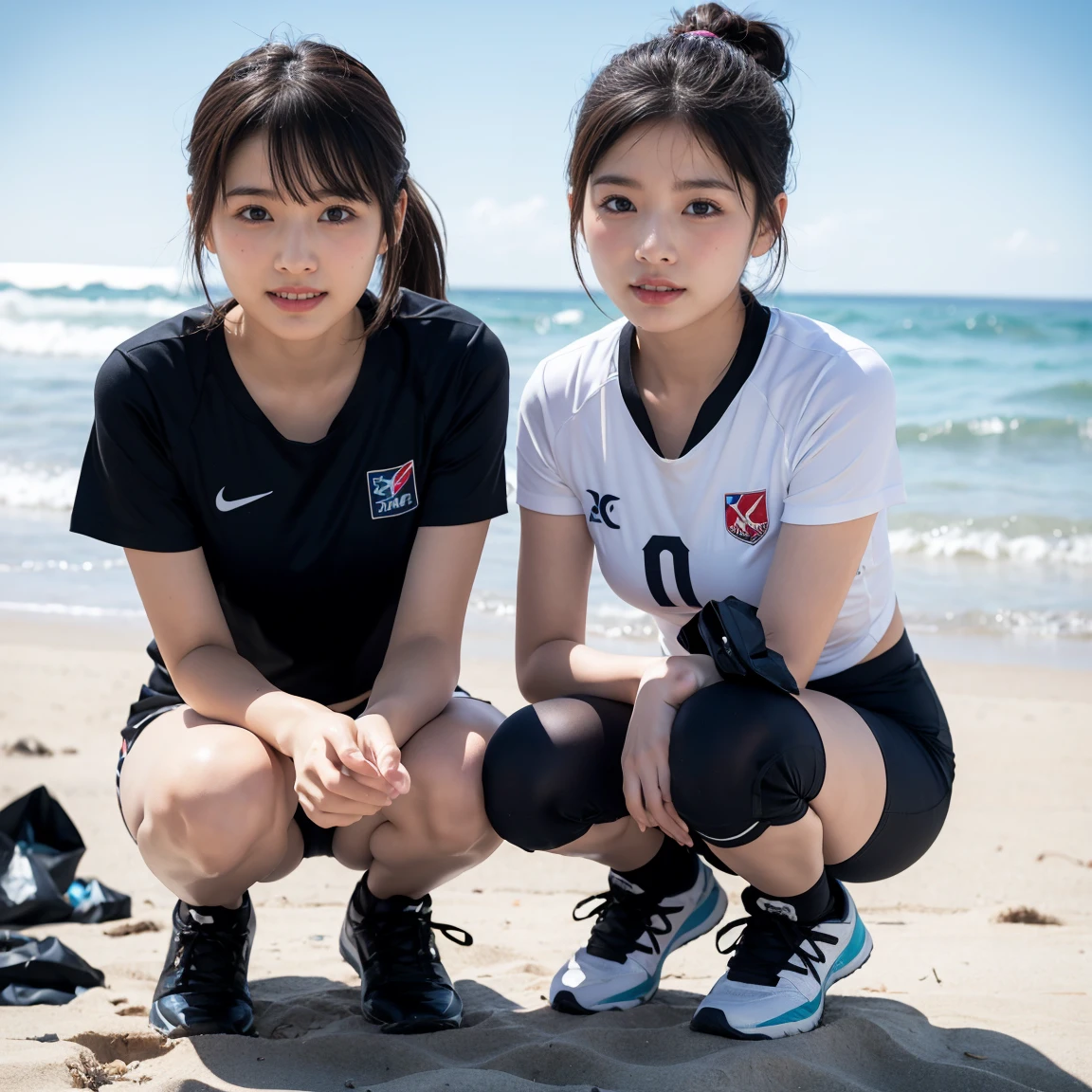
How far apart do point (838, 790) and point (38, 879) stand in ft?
6.17

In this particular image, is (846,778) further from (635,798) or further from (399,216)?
(399,216)

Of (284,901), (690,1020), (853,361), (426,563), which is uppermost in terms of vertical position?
(853,361)

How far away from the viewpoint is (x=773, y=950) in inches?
83.8

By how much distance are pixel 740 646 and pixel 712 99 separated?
3.13 ft

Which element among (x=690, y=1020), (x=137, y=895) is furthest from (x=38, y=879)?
(x=690, y=1020)

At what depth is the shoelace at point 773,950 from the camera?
212 centimetres

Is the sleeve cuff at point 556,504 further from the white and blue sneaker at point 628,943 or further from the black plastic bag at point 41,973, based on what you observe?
the black plastic bag at point 41,973

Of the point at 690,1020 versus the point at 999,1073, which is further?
the point at 690,1020

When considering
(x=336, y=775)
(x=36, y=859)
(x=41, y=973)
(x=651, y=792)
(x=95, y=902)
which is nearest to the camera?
(x=336, y=775)

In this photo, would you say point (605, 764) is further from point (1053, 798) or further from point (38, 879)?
→ point (1053, 798)

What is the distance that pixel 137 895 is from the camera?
3.19 meters

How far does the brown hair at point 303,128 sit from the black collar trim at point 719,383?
51cm

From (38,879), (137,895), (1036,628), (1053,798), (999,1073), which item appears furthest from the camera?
(1036,628)

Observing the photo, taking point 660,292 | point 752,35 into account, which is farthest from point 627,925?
point 752,35
